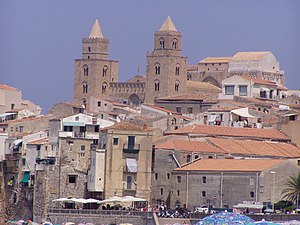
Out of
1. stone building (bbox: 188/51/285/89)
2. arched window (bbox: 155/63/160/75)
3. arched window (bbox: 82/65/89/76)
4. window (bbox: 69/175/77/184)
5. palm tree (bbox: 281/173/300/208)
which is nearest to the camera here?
palm tree (bbox: 281/173/300/208)

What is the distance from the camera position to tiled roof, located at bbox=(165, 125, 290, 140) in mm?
84875

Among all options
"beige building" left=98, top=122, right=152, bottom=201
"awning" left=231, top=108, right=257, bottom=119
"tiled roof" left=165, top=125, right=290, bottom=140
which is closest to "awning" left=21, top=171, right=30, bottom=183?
"beige building" left=98, top=122, right=152, bottom=201

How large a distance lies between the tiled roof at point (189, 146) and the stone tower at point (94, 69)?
47312mm

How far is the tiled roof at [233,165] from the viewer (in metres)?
74.7

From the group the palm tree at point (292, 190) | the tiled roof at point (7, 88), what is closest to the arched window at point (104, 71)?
the tiled roof at point (7, 88)

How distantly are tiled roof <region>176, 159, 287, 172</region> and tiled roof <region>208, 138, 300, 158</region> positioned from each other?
4.02m

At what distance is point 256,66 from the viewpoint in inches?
5025

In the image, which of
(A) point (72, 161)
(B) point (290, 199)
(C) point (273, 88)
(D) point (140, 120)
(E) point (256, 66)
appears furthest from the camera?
(E) point (256, 66)

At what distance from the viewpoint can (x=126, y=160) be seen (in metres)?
77.9

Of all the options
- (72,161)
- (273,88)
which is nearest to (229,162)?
(72,161)

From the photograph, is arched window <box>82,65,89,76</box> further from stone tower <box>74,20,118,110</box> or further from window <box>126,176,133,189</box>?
window <box>126,176,133,189</box>

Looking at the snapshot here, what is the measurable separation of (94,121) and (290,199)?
1299 centimetres

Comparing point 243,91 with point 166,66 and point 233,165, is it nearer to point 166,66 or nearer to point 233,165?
point 166,66

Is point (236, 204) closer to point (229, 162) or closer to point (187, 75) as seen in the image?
point (229, 162)
